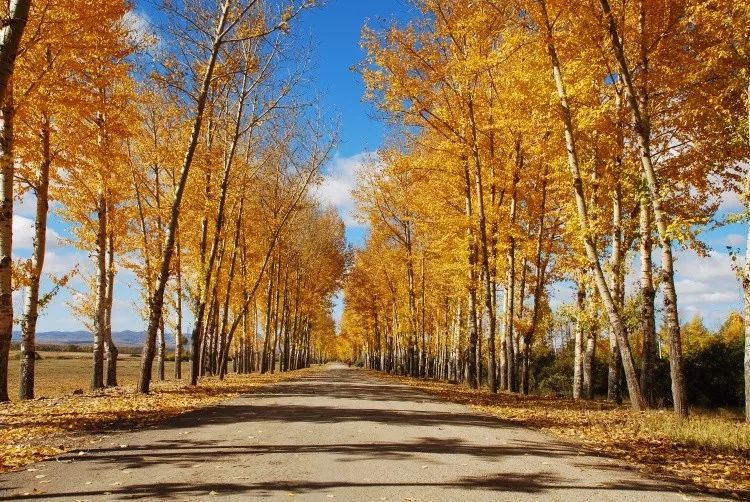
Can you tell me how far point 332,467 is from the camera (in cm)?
619

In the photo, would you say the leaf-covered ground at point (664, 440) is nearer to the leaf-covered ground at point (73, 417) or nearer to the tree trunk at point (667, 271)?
the tree trunk at point (667, 271)

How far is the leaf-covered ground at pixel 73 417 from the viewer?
22.4 ft

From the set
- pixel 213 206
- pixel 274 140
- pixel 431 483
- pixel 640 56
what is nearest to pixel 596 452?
pixel 431 483

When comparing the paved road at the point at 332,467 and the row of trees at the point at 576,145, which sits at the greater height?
the row of trees at the point at 576,145

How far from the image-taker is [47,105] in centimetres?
1121

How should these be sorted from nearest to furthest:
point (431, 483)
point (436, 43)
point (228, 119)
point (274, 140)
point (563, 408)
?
1. point (431, 483)
2. point (563, 408)
3. point (436, 43)
4. point (228, 119)
5. point (274, 140)

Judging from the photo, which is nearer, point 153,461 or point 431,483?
point 431,483

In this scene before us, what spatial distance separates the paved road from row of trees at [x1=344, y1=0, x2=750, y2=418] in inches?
179

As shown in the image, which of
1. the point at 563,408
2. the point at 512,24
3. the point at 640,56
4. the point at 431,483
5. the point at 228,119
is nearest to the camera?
the point at 431,483

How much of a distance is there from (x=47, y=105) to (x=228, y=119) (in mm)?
10037

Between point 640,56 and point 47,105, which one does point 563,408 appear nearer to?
point 640,56

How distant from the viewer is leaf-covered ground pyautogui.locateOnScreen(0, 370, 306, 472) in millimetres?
6836

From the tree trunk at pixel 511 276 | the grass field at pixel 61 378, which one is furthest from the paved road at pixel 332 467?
the grass field at pixel 61 378

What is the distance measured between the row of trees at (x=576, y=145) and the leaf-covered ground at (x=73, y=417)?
30.0ft
